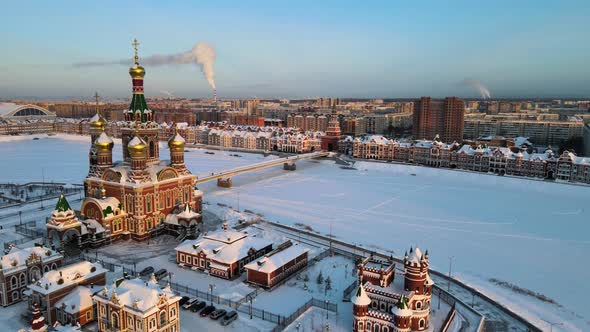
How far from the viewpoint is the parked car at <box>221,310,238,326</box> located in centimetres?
1888

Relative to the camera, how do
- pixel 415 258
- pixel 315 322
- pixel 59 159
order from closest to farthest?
pixel 415 258
pixel 315 322
pixel 59 159

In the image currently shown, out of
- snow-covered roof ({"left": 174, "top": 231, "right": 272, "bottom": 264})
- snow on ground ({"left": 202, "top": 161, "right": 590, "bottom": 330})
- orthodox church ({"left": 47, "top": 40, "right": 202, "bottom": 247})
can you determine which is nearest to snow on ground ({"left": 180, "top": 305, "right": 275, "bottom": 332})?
snow-covered roof ({"left": 174, "top": 231, "right": 272, "bottom": 264})

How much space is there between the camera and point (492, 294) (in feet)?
72.9

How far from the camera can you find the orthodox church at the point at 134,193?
2769cm

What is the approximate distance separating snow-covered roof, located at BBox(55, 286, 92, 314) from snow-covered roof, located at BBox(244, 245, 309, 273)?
25.3ft

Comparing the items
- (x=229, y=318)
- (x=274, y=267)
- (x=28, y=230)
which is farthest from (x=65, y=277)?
(x=28, y=230)

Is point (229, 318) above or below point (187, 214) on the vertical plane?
below

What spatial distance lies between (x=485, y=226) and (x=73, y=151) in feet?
226

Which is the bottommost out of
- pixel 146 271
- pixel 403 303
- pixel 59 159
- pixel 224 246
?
pixel 146 271

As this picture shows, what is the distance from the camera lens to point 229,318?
1916 cm

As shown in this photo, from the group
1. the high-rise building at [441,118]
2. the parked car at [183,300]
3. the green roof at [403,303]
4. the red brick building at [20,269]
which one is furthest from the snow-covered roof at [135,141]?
the high-rise building at [441,118]

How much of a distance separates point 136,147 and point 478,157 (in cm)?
4808

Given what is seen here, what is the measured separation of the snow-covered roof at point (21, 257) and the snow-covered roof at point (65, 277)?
2218 mm

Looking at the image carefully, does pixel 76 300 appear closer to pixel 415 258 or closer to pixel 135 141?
pixel 135 141
